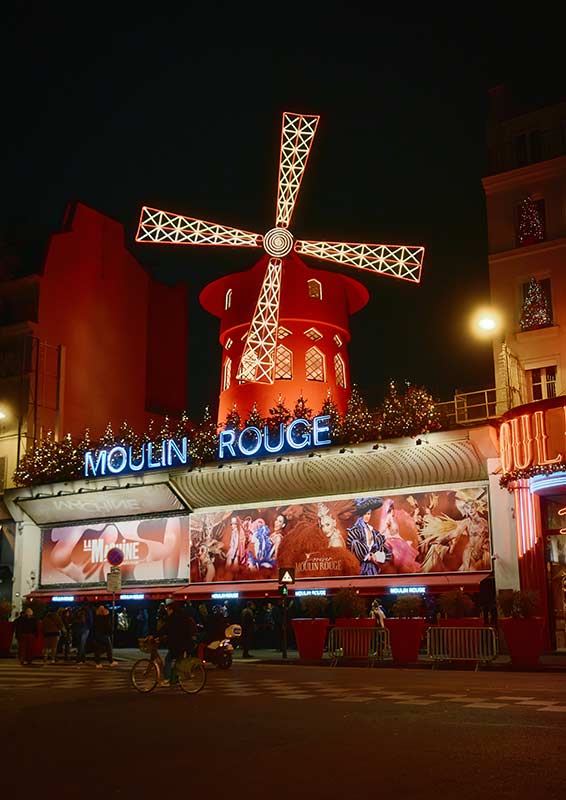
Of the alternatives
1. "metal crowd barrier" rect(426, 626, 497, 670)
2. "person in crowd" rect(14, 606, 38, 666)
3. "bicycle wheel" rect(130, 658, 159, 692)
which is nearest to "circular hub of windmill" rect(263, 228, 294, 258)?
"person in crowd" rect(14, 606, 38, 666)

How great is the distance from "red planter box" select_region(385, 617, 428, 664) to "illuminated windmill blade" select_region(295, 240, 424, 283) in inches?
513

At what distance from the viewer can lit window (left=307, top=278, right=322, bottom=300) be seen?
29.8m

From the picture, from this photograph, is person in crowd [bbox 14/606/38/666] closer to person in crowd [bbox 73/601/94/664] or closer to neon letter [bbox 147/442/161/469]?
person in crowd [bbox 73/601/94/664]

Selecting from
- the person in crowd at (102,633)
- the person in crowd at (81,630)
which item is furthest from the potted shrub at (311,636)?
the person in crowd at (81,630)

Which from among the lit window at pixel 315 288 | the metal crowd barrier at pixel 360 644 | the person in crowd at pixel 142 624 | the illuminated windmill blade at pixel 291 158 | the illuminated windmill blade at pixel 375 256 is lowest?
the metal crowd barrier at pixel 360 644

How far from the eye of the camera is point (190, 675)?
12.4 m

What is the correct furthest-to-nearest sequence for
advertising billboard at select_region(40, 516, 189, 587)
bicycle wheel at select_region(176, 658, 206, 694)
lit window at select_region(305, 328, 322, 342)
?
lit window at select_region(305, 328, 322, 342), advertising billboard at select_region(40, 516, 189, 587), bicycle wheel at select_region(176, 658, 206, 694)

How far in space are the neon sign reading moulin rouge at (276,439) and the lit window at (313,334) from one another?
14.5 ft

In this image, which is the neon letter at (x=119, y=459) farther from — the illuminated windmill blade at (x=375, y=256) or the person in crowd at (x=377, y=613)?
the person in crowd at (x=377, y=613)

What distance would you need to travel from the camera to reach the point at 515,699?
11000mm

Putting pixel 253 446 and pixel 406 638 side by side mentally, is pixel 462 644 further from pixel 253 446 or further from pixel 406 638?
pixel 253 446

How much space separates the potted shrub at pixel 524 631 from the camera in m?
17.3

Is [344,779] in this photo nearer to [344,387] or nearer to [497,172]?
[497,172]

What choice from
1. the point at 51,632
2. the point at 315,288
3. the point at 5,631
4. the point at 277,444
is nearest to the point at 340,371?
the point at 315,288
